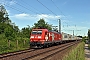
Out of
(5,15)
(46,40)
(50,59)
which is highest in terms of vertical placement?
(5,15)

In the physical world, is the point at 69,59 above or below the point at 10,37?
below

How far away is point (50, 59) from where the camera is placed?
57.3 ft

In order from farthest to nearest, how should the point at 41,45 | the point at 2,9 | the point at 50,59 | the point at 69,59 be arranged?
the point at 2,9, the point at 41,45, the point at 50,59, the point at 69,59

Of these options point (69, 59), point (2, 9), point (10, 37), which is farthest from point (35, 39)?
point (2, 9)

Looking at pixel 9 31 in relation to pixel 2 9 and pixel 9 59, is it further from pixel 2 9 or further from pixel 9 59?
pixel 2 9

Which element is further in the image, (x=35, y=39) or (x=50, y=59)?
(x=35, y=39)

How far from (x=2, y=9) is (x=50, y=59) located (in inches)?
3885

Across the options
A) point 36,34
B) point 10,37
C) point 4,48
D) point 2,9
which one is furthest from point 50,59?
point 2,9

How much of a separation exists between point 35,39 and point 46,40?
1.87m

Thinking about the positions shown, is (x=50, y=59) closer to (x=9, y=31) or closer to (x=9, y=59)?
(x=9, y=59)

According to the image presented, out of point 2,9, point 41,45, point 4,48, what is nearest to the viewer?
point 4,48

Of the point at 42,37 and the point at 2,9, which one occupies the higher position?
the point at 2,9

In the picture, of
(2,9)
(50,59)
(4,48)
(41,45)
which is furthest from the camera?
(2,9)

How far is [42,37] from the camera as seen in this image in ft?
95.7
